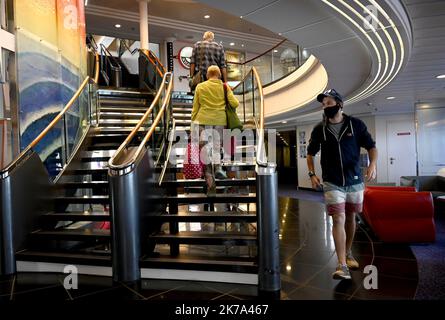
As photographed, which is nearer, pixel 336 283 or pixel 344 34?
pixel 336 283

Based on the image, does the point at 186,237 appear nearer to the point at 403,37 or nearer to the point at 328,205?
the point at 328,205

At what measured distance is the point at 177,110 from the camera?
7535 mm

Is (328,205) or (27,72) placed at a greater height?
(27,72)

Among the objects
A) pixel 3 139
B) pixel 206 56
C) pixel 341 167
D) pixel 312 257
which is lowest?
pixel 312 257

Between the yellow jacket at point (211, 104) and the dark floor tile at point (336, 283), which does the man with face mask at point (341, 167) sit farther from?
the yellow jacket at point (211, 104)

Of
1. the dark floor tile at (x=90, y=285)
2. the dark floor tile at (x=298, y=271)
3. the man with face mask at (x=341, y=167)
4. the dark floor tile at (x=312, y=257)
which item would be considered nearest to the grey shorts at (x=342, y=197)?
the man with face mask at (x=341, y=167)

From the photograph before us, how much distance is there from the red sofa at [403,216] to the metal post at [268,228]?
2.36 metres

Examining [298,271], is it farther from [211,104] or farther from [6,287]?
[6,287]

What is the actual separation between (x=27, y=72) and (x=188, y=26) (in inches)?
335

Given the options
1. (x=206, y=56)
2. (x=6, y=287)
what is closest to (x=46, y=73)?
(x=206, y=56)

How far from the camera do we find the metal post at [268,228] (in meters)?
3.16

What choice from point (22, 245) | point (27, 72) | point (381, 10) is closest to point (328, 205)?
point (381, 10)

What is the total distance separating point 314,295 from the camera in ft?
10.1

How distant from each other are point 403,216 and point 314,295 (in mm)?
2392
